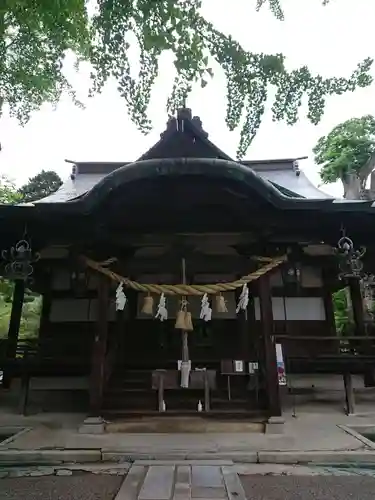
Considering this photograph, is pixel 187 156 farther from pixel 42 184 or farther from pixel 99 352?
pixel 42 184

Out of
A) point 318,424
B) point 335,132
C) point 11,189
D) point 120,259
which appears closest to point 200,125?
point 120,259

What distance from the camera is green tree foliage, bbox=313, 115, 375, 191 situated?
20.0 metres

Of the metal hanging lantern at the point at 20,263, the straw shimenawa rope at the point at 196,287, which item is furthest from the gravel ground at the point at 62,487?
the metal hanging lantern at the point at 20,263

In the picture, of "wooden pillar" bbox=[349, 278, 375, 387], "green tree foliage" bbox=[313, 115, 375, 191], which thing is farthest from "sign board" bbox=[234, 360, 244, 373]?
"green tree foliage" bbox=[313, 115, 375, 191]

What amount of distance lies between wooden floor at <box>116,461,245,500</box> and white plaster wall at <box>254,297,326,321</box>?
473cm

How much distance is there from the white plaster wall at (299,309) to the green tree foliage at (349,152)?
12.6 metres

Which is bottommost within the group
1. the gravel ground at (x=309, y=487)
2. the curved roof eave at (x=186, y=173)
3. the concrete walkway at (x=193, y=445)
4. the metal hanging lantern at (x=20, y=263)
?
the gravel ground at (x=309, y=487)

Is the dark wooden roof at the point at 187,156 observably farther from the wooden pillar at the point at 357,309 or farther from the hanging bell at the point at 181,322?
the hanging bell at the point at 181,322

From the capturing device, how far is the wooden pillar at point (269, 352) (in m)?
5.45

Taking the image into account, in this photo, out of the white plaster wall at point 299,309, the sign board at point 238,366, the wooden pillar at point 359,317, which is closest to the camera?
the sign board at point 238,366

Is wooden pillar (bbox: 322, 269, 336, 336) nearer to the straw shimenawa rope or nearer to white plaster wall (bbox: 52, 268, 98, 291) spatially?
the straw shimenawa rope

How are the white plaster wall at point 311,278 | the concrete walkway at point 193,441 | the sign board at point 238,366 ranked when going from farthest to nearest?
the white plaster wall at point 311,278 < the sign board at point 238,366 < the concrete walkway at point 193,441

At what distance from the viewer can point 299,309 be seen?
27.9 ft

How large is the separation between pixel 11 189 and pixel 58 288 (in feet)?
39.4
